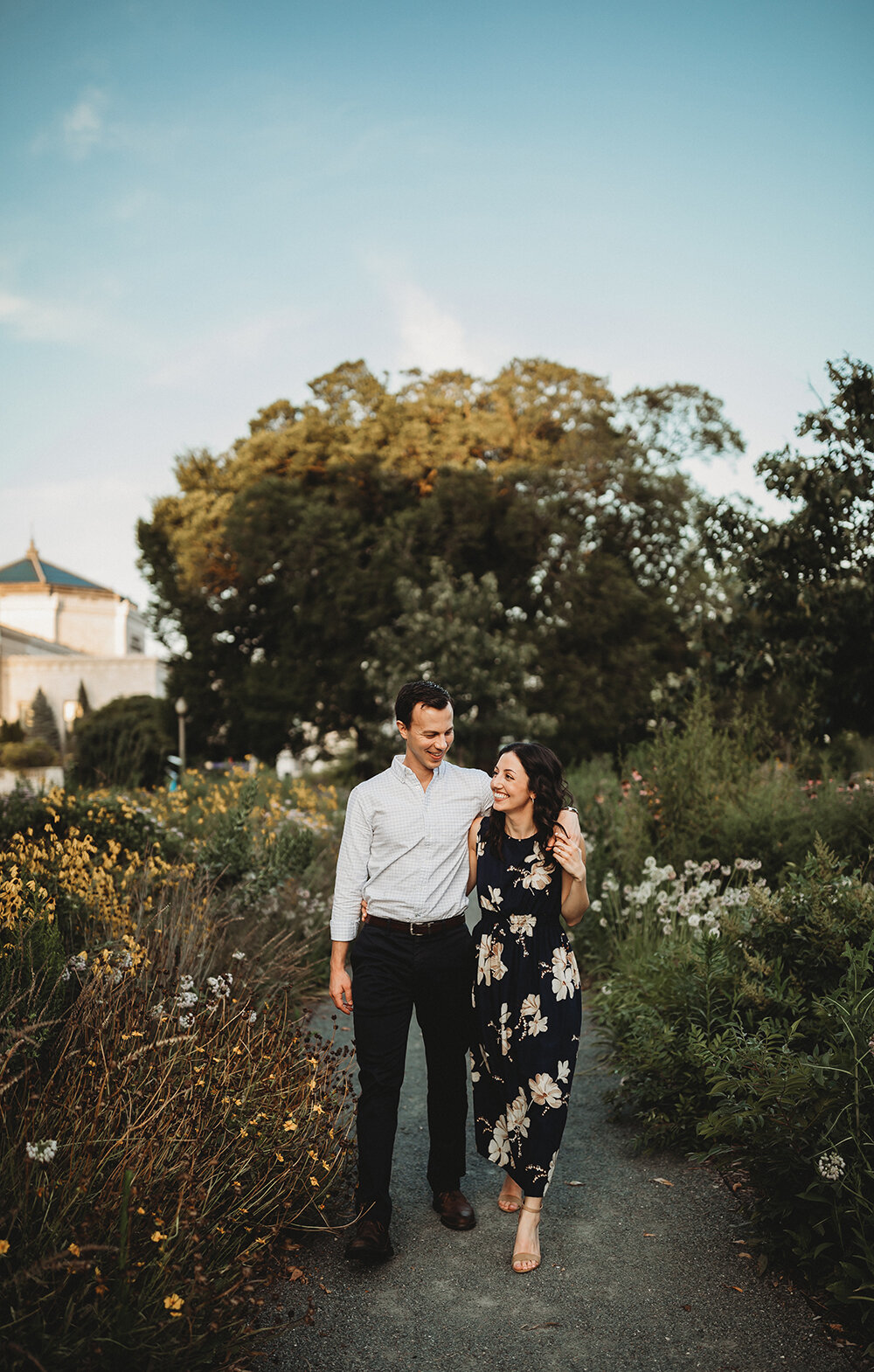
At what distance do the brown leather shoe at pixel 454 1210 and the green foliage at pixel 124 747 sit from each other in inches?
205

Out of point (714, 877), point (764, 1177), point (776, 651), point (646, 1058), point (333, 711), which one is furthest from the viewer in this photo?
point (333, 711)

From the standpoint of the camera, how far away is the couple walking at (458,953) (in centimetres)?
347

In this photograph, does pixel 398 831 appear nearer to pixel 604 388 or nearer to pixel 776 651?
pixel 776 651

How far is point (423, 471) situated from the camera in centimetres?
2398

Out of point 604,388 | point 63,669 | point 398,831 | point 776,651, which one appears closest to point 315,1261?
point 398,831

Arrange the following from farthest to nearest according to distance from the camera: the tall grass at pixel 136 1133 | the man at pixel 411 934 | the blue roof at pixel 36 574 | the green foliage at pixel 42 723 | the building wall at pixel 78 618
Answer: the blue roof at pixel 36 574, the building wall at pixel 78 618, the green foliage at pixel 42 723, the man at pixel 411 934, the tall grass at pixel 136 1133

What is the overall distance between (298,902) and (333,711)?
1643 cm

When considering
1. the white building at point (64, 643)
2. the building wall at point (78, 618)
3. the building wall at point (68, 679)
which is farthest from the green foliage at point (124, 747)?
the building wall at point (78, 618)

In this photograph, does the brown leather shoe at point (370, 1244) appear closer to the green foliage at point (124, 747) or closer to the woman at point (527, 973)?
the woman at point (527, 973)

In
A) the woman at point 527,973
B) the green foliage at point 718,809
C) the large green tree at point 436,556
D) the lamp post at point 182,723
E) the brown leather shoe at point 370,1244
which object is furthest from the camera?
the lamp post at point 182,723

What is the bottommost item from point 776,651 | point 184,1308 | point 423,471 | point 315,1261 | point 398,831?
point 315,1261

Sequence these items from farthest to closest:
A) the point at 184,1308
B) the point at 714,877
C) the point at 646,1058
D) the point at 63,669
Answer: the point at 63,669 < the point at 714,877 < the point at 646,1058 < the point at 184,1308

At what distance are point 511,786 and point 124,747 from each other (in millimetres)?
8858

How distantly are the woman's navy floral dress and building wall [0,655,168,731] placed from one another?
169 ft
